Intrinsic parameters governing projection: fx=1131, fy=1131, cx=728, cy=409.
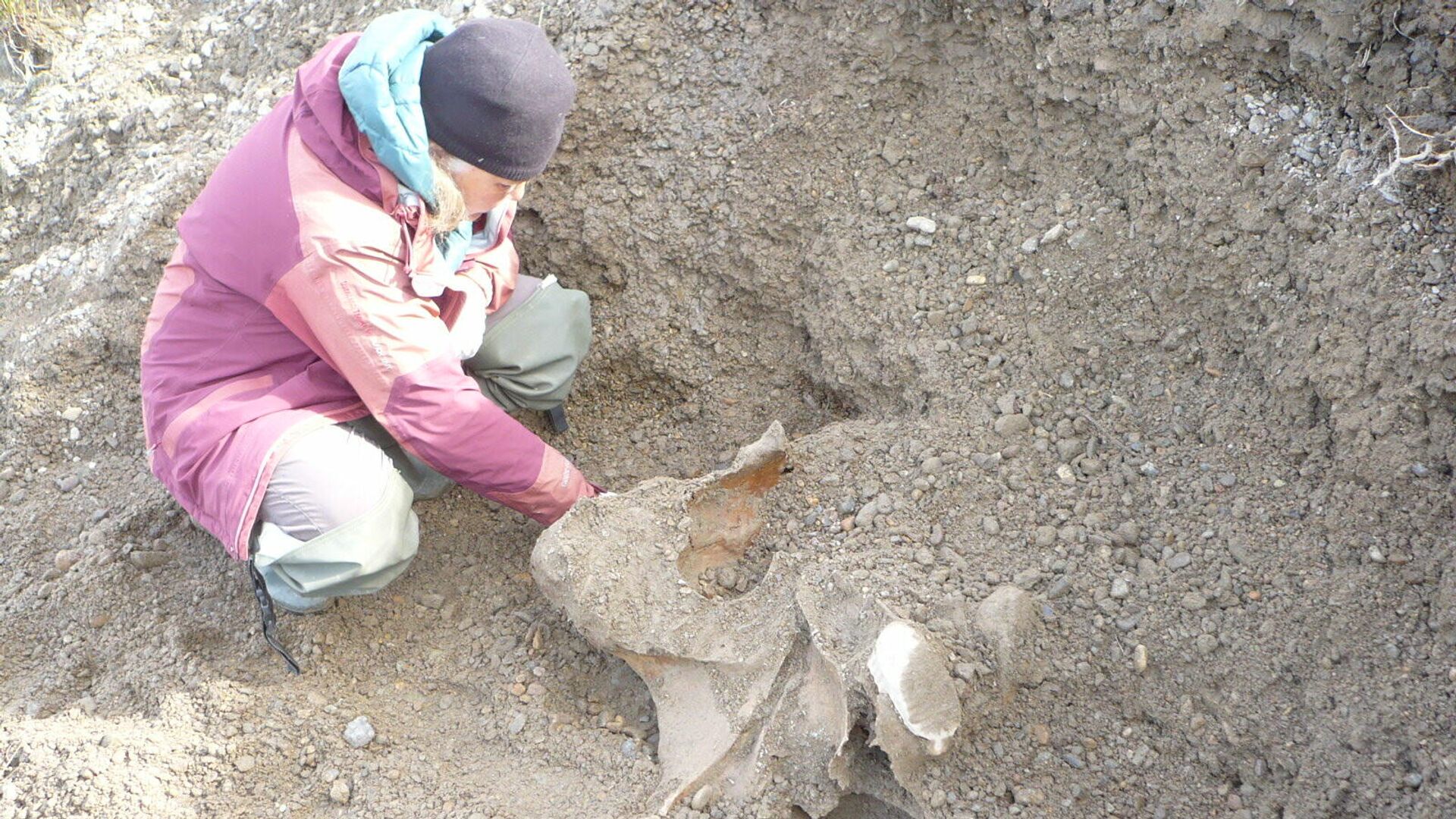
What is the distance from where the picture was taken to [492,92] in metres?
2.09

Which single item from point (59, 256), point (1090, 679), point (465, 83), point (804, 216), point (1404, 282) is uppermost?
point (465, 83)

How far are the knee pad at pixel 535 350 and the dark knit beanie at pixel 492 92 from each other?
25.0 inches

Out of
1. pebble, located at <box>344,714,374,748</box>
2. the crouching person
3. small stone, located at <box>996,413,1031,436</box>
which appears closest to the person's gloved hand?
the crouching person

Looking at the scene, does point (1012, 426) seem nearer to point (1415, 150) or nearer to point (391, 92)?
point (1415, 150)

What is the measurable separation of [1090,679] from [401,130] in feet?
5.28

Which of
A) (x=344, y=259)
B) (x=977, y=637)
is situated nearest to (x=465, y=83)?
(x=344, y=259)

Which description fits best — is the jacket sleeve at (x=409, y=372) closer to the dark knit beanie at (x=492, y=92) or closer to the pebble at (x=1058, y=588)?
the dark knit beanie at (x=492, y=92)

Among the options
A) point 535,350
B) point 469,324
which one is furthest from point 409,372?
point 535,350

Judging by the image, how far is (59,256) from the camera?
3281 millimetres

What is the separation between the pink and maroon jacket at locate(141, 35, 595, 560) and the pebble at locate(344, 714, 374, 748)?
0.44m

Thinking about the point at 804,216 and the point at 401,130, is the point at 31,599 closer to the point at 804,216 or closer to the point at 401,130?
the point at 401,130

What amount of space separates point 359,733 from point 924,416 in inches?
54.9

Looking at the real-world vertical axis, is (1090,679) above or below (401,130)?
below

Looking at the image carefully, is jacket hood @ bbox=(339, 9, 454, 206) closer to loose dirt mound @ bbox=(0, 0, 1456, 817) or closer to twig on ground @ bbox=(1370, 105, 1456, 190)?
loose dirt mound @ bbox=(0, 0, 1456, 817)
